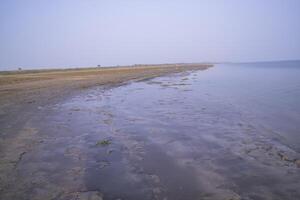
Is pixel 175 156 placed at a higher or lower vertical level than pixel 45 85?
lower

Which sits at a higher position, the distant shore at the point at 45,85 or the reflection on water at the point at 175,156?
the distant shore at the point at 45,85

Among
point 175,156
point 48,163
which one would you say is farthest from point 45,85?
point 175,156

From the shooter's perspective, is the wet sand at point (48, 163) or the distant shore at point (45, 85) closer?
the wet sand at point (48, 163)

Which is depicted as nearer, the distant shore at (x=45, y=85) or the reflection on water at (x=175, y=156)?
the reflection on water at (x=175, y=156)

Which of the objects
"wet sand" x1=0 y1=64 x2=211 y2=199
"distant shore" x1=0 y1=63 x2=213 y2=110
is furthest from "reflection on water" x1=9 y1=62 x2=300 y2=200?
"distant shore" x1=0 y1=63 x2=213 y2=110

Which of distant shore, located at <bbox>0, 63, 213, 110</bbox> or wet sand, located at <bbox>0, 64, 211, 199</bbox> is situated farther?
distant shore, located at <bbox>0, 63, 213, 110</bbox>

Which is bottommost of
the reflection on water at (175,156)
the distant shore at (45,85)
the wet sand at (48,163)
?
the reflection on water at (175,156)

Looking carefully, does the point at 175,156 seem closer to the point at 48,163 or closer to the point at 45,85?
the point at 48,163

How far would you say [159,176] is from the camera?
5789 mm

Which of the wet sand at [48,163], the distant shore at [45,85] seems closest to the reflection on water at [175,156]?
the wet sand at [48,163]

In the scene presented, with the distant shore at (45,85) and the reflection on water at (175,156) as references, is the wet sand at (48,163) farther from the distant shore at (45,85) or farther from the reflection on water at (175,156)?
the distant shore at (45,85)

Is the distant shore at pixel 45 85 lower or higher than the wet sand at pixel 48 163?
higher

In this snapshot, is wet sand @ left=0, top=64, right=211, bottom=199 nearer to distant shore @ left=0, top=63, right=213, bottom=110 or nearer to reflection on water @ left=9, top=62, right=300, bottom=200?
reflection on water @ left=9, top=62, right=300, bottom=200

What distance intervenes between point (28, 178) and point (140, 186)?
2.77 m
